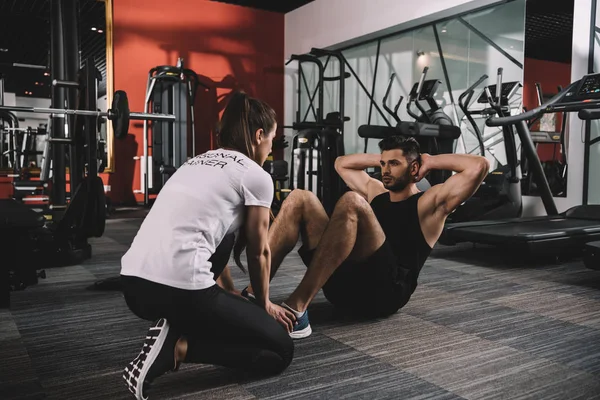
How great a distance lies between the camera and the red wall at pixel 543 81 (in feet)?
19.8

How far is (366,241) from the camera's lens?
7.05 feet

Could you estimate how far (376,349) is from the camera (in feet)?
6.70

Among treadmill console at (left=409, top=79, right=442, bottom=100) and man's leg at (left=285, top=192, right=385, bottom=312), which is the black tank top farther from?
treadmill console at (left=409, top=79, right=442, bottom=100)

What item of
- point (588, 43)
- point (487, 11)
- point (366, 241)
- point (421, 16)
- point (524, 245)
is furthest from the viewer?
point (421, 16)

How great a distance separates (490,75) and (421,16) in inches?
49.9

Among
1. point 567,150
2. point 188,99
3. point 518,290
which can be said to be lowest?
point 518,290

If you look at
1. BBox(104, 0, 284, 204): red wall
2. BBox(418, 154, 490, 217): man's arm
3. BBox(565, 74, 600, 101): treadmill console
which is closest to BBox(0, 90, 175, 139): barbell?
BBox(418, 154, 490, 217): man's arm

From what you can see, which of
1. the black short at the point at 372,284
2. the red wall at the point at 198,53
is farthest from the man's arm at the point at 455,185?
the red wall at the point at 198,53

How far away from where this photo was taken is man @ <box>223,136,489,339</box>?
210 centimetres

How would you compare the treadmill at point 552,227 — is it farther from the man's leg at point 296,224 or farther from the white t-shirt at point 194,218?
the white t-shirt at point 194,218

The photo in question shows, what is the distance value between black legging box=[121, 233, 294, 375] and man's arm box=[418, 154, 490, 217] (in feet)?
3.26

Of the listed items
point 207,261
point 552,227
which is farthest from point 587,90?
point 207,261

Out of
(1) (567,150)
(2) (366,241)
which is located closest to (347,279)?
(2) (366,241)

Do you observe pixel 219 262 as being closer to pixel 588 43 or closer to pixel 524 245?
pixel 524 245
